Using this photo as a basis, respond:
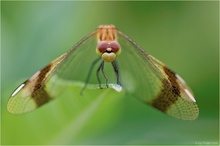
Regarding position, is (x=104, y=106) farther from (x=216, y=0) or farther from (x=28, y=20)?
(x=216, y=0)

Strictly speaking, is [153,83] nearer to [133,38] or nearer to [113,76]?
[113,76]

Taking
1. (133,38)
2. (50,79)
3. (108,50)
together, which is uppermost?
(133,38)

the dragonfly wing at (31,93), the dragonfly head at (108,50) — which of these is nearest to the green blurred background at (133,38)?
the dragonfly wing at (31,93)

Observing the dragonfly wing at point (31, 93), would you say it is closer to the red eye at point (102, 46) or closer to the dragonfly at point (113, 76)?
the dragonfly at point (113, 76)

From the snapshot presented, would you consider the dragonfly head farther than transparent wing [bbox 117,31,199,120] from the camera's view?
Yes

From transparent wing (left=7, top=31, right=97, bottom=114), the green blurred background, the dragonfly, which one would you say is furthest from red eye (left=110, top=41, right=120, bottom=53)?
the green blurred background

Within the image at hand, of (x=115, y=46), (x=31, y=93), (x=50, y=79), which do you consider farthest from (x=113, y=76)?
(x=31, y=93)

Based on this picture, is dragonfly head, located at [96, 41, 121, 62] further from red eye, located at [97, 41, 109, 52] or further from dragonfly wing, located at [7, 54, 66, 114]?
dragonfly wing, located at [7, 54, 66, 114]

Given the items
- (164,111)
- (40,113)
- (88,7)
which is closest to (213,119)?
(164,111)
